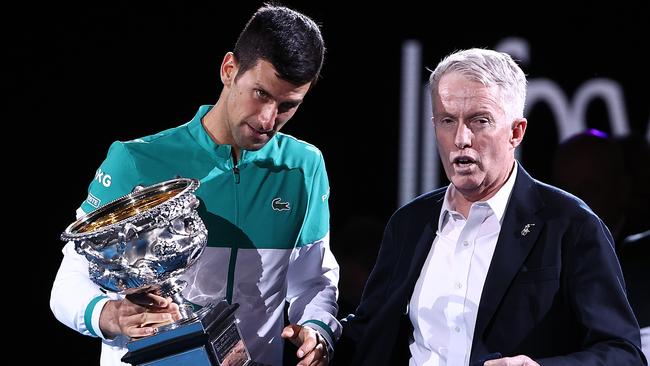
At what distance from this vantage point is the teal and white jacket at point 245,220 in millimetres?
2283

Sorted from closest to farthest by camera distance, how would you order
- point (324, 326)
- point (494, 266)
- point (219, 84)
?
1. point (494, 266)
2. point (324, 326)
3. point (219, 84)

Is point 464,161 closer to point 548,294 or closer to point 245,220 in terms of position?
point 548,294

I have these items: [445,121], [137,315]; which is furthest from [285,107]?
[137,315]

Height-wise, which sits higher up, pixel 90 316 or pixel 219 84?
pixel 219 84

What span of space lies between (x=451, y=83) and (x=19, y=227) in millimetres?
2625

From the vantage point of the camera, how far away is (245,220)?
7.72 ft

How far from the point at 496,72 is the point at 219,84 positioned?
7.68ft

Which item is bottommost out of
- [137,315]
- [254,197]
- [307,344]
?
[307,344]

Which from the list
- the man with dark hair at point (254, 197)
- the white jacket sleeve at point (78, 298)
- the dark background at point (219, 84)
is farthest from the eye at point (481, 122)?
the dark background at point (219, 84)

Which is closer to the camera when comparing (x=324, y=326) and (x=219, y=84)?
(x=324, y=326)

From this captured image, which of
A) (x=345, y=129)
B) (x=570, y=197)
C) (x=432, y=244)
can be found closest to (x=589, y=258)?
(x=570, y=197)

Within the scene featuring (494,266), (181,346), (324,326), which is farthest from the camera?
(324,326)

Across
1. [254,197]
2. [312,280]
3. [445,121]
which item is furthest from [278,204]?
[445,121]

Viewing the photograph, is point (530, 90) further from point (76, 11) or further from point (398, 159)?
point (76, 11)
